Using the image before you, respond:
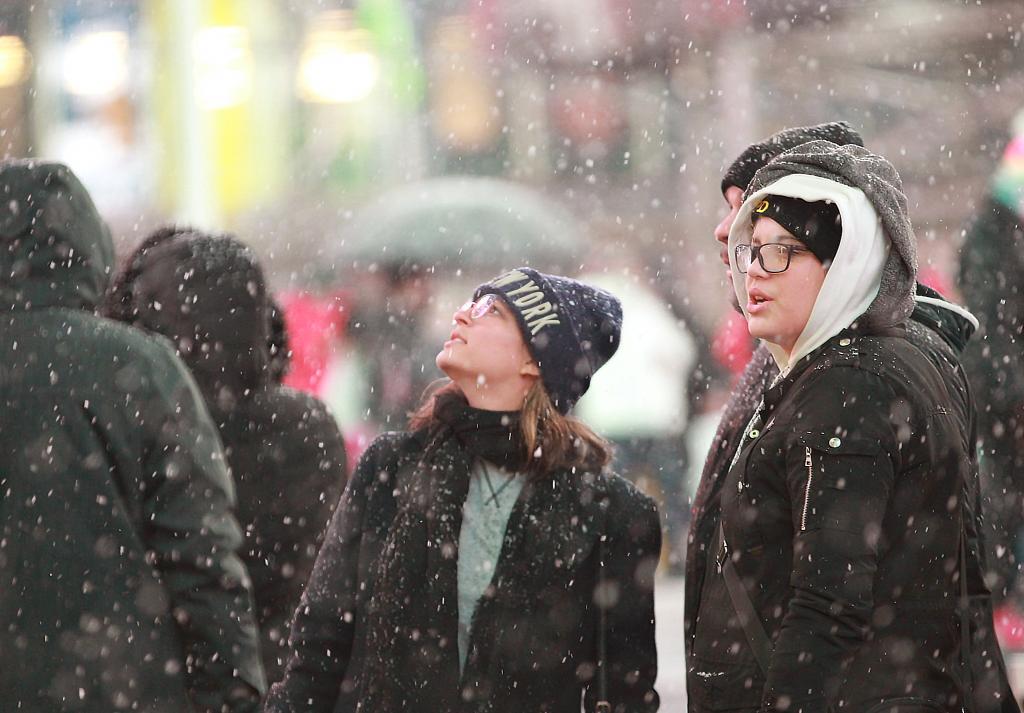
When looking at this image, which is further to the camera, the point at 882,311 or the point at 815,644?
the point at 882,311

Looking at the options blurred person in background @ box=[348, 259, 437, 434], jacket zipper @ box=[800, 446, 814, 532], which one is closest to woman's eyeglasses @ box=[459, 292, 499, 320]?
jacket zipper @ box=[800, 446, 814, 532]

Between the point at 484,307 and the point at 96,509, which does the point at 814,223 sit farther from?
the point at 96,509

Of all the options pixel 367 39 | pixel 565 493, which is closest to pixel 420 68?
pixel 367 39

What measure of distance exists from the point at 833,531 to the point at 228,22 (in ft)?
48.3

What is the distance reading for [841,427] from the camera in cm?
312

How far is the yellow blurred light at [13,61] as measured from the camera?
17.8 meters

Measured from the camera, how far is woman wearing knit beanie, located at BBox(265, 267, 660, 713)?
3848 millimetres

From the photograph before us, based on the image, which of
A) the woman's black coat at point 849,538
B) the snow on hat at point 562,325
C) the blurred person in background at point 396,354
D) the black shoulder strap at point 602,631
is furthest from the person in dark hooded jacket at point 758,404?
the blurred person in background at point 396,354

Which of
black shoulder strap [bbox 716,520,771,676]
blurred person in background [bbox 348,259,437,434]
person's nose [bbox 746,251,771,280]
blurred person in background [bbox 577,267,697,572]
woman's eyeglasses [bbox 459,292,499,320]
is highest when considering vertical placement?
person's nose [bbox 746,251,771,280]

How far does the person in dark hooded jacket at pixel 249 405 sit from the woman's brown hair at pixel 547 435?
0.40m

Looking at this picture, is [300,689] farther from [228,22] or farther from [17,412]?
[228,22]

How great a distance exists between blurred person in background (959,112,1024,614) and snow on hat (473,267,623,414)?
7.43ft

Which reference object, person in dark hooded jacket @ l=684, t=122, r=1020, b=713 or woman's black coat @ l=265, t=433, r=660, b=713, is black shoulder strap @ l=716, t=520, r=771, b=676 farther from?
woman's black coat @ l=265, t=433, r=660, b=713

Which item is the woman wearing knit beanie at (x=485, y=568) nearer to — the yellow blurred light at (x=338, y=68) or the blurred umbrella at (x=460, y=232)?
the blurred umbrella at (x=460, y=232)
